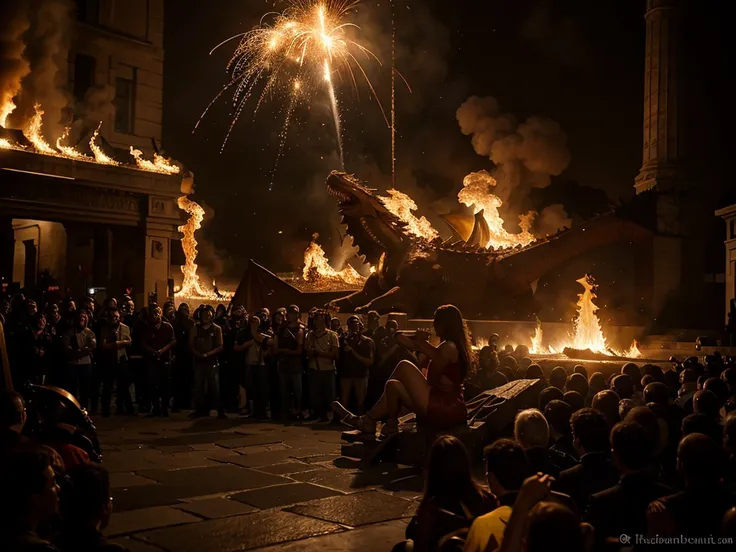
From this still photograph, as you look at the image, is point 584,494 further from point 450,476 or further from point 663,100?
point 663,100

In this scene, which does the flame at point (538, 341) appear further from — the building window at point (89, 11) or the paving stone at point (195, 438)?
the building window at point (89, 11)

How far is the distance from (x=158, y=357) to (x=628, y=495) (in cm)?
914

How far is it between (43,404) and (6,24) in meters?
22.7

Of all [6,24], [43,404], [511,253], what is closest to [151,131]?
[6,24]

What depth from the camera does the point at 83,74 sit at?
26.7 meters

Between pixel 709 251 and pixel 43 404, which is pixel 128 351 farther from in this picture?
pixel 709 251

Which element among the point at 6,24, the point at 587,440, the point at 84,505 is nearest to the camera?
the point at 84,505

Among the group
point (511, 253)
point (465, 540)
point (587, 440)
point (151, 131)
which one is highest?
point (151, 131)

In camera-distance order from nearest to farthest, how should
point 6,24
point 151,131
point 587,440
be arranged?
point 587,440 < point 6,24 < point 151,131

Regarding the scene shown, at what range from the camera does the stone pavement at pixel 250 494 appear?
4812 mm

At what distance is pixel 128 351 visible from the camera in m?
11.6

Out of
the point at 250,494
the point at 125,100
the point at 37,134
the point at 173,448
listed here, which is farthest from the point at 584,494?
the point at 125,100

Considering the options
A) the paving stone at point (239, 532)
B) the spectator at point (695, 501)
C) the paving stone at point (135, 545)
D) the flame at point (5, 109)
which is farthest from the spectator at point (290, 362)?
the flame at point (5, 109)

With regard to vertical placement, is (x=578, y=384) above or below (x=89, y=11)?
below
